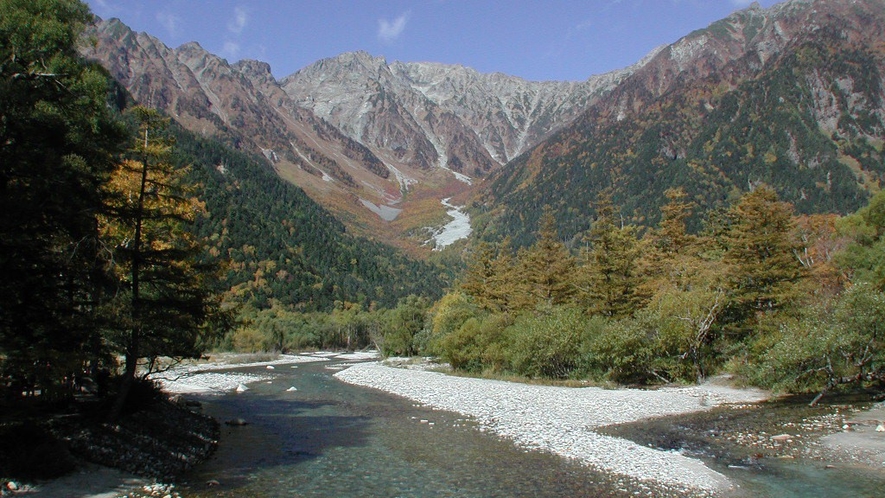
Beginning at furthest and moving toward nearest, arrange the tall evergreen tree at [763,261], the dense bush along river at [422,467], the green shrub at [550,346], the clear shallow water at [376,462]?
the green shrub at [550,346]
the tall evergreen tree at [763,261]
the clear shallow water at [376,462]
the dense bush along river at [422,467]

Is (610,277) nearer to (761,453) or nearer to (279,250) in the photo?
(761,453)

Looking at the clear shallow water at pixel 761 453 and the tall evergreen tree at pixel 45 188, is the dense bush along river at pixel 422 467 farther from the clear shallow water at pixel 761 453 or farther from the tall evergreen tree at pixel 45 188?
the tall evergreen tree at pixel 45 188

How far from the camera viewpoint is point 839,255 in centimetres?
4553

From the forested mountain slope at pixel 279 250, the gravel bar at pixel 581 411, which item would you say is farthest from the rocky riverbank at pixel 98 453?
the forested mountain slope at pixel 279 250

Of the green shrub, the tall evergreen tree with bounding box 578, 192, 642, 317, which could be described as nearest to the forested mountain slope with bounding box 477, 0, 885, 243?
the tall evergreen tree with bounding box 578, 192, 642, 317

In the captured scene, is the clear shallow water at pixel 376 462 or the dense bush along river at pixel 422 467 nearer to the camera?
the dense bush along river at pixel 422 467

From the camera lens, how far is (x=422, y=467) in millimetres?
15820

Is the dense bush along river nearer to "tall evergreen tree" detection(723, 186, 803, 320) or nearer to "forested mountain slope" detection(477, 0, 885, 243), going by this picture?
"tall evergreen tree" detection(723, 186, 803, 320)

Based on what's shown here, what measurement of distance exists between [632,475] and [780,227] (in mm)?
29315

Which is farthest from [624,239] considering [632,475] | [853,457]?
[632,475]

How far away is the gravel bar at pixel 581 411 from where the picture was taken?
48.5 feet

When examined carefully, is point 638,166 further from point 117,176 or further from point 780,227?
point 117,176

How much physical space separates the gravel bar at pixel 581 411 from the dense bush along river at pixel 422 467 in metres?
0.80

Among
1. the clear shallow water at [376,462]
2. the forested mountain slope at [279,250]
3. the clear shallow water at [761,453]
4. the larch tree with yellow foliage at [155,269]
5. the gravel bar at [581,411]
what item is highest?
the forested mountain slope at [279,250]
